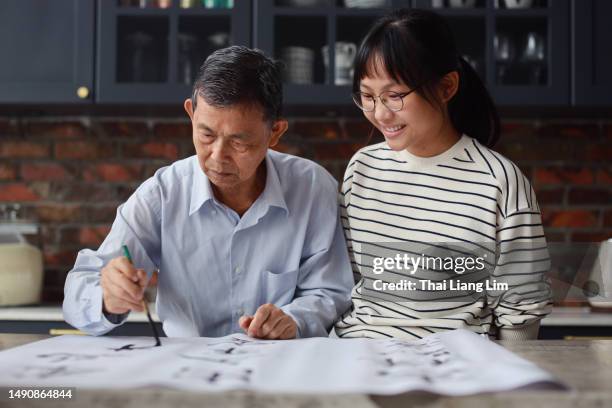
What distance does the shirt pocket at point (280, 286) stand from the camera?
1.35 m

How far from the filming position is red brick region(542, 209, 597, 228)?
257 cm

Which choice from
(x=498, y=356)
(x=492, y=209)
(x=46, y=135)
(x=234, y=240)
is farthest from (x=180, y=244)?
(x=46, y=135)

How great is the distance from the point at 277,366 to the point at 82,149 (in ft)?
6.82

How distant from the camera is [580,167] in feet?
8.46

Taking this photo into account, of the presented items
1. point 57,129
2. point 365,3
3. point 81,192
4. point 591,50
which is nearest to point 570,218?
point 591,50

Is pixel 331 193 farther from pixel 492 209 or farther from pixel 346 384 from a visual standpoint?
pixel 346 384

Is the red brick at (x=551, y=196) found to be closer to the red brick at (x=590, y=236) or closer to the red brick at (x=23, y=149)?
the red brick at (x=590, y=236)

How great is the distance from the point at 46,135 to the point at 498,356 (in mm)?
2244

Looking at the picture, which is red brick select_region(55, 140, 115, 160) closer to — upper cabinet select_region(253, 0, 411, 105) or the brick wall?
the brick wall

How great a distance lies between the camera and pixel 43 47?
91.4 inches

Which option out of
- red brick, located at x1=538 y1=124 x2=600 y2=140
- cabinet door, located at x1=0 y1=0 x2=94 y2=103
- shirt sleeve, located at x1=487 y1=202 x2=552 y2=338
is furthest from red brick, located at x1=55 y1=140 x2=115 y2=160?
shirt sleeve, located at x1=487 y1=202 x2=552 y2=338

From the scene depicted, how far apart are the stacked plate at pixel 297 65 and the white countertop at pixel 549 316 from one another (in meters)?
0.90

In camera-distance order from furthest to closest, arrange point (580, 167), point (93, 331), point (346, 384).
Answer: point (580, 167)
point (93, 331)
point (346, 384)

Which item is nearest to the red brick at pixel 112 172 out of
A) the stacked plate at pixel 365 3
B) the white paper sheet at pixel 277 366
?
the stacked plate at pixel 365 3
